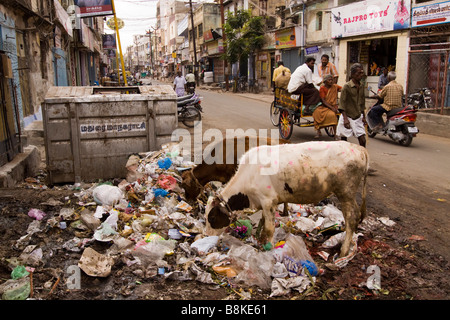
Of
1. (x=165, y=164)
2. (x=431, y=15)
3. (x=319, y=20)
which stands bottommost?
(x=165, y=164)

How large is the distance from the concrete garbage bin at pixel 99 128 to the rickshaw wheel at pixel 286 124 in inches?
133

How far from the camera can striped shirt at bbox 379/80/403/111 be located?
9.78 metres

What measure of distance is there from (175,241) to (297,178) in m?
1.60

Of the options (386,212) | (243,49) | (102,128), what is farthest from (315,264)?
(243,49)

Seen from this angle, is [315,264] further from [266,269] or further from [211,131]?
[211,131]

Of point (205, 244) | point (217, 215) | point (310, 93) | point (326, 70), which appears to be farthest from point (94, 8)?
point (205, 244)

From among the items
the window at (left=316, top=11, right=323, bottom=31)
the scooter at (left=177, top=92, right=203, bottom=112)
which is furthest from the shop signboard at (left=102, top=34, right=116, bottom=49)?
the scooter at (left=177, top=92, right=203, bottom=112)

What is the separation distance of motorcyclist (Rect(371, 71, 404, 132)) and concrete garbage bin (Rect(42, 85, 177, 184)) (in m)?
5.72

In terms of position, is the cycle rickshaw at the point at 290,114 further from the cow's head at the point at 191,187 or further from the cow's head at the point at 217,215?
the cow's head at the point at 217,215

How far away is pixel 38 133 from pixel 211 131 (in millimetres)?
4633

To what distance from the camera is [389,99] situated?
9.88m

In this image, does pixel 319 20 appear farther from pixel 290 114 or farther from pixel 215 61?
pixel 215 61

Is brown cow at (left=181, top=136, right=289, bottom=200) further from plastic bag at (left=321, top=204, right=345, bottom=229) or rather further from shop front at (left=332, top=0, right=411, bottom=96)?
shop front at (left=332, top=0, right=411, bottom=96)

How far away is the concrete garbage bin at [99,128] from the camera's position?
7.00 m
